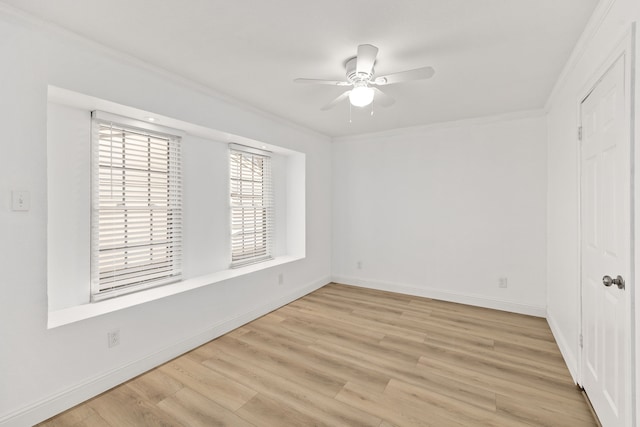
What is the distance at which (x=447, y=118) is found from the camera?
395cm

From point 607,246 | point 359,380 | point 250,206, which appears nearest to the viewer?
A: point 607,246

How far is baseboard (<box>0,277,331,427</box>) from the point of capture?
6.00 ft

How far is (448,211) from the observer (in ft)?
13.8

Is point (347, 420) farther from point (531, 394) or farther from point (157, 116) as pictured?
point (157, 116)

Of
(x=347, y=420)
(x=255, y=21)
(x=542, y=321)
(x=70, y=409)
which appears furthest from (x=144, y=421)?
(x=542, y=321)

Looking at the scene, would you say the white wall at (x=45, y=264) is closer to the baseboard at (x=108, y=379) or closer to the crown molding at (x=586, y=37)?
the baseboard at (x=108, y=379)

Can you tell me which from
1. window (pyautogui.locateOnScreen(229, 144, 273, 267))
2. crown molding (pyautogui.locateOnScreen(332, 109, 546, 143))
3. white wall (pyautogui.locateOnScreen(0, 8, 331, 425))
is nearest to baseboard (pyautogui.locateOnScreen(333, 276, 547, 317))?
window (pyautogui.locateOnScreen(229, 144, 273, 267))

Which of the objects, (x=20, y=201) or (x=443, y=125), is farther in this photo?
(x=443, y=125)

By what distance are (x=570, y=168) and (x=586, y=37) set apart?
102 centimetres

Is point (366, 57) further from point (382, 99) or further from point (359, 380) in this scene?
point (359, 380)

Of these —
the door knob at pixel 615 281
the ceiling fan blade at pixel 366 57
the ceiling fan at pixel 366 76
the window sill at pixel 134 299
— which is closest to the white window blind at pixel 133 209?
the window sill at pixel 134 299

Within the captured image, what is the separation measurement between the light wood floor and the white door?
0.37 meters

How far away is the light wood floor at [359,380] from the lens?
193cm

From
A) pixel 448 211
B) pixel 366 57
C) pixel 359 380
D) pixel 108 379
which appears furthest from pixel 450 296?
pixel 108 379
